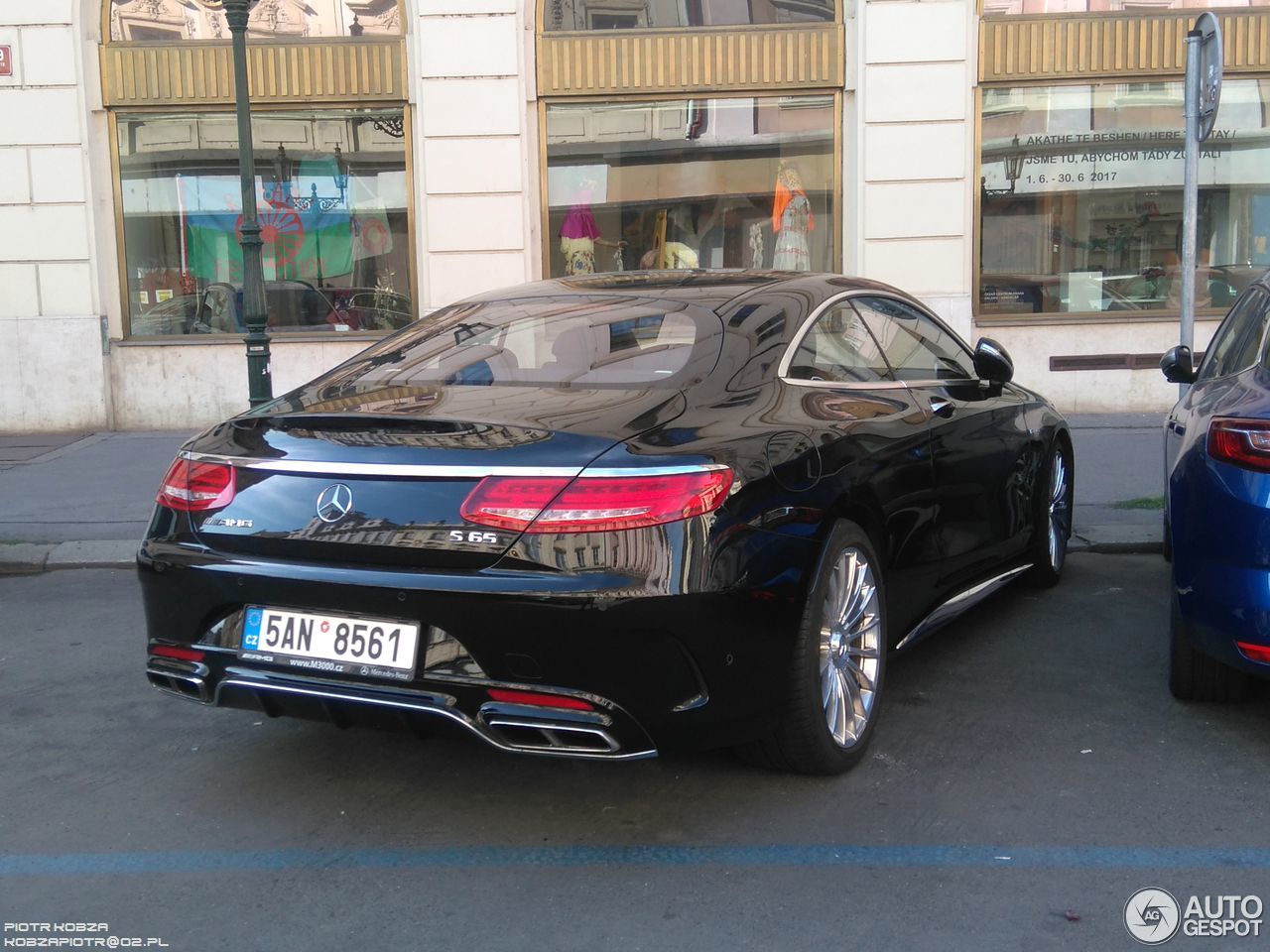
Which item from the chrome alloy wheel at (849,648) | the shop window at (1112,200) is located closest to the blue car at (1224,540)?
the chrome alloy wheel at (849,648)

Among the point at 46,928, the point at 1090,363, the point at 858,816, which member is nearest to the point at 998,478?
the point at 858,816

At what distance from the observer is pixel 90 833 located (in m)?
3.67

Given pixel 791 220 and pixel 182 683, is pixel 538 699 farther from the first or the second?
pixel 791 220

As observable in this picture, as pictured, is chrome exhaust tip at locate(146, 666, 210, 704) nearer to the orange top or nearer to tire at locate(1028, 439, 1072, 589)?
tire at locate(1028, 439, 1072, 589)

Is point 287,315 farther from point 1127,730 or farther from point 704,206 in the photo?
point 1127,730

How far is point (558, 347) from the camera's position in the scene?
4266 millimetres

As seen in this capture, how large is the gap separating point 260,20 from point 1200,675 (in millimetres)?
10399

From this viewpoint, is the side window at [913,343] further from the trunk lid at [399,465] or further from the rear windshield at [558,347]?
the trunk lid at [399,465]

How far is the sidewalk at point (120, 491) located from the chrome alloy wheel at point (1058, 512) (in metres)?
0.65

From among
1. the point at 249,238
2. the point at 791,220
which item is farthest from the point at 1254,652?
the point at 791,220

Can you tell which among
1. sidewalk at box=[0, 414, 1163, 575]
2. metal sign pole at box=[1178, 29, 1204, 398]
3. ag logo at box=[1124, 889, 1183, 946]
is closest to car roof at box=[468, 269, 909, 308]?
ag logo at box=[1124, 889, 1183, 946]

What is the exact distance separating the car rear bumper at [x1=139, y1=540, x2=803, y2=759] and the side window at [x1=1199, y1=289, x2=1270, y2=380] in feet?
7.44

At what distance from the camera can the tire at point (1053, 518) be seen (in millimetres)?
5945

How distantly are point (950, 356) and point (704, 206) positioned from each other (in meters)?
7.42
